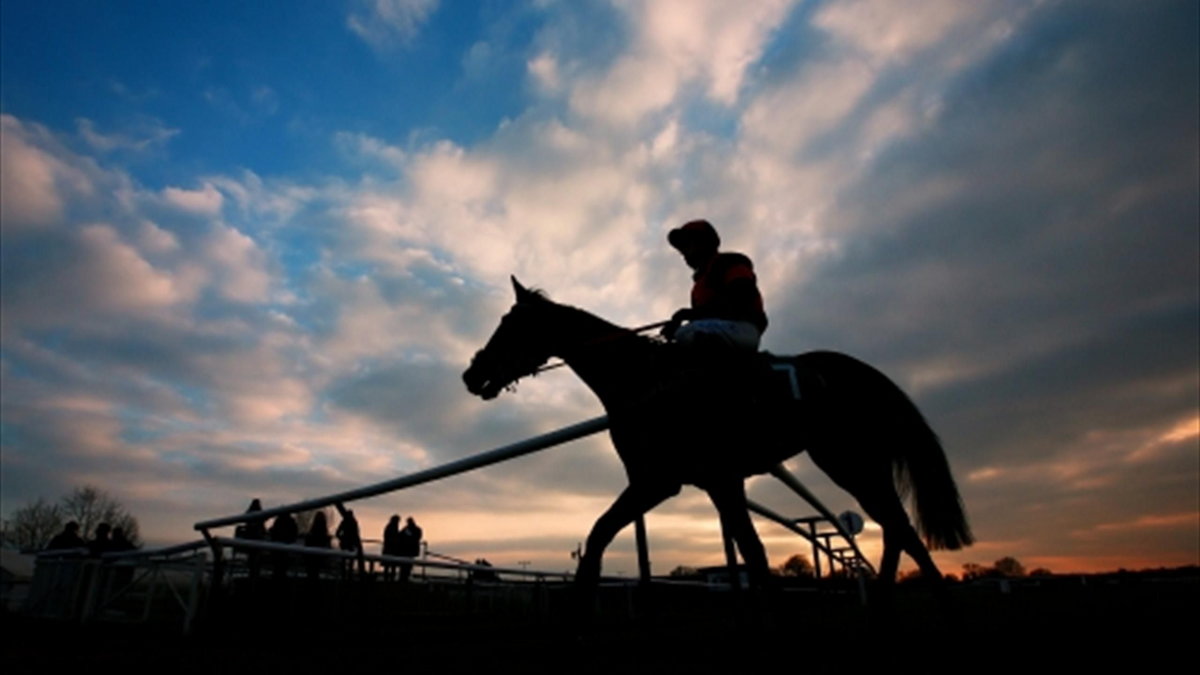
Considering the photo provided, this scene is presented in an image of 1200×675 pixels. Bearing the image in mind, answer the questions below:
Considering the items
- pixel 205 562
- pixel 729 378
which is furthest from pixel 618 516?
pixel 205 562

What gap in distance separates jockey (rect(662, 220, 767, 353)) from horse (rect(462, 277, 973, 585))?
13 centimetres

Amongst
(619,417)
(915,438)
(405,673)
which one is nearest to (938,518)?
(915,438)

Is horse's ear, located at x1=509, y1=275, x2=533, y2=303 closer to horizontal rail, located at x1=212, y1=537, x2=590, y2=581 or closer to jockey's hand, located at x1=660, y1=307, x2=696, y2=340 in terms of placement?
jockey's hand, located at x1=660, y1=307, x2=696, y2=340

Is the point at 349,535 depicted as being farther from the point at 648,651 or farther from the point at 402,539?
the point at 648,651

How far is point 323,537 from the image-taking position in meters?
11.5

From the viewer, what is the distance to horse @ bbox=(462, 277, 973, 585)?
400 cm

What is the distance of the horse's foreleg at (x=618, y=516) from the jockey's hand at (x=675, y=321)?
120 cm

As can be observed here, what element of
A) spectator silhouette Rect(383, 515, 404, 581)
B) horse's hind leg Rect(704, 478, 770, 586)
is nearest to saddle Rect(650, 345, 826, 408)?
horse's hind leg Rect(704, 478, 770, 586)

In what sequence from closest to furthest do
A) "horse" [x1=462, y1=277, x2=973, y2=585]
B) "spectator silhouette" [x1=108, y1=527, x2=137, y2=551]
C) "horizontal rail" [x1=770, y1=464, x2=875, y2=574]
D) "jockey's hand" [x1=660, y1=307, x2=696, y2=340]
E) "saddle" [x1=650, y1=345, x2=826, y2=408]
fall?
1. "horse" [x1=462, y1=277, x2=973, y2=585]
2. "saddle" [x1=650, y1=345, x2=826, y2=408]
3. "jockey's hand" [x1=660, y1=307, x2=696, y2=340]
4. "horizontal rail" [x1=770, y1=464, x2=875, y2=574]
5. "spectator silhouette" [x1=108, y1=527, x2=137, y2=551]

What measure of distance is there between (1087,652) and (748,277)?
268 centimetres

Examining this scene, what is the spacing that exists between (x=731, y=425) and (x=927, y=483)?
2.16 m

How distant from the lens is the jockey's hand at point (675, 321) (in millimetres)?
4672

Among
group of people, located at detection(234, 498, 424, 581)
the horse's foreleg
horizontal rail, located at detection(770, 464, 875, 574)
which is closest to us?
the horse's foreleg

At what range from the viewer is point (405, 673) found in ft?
9.01
